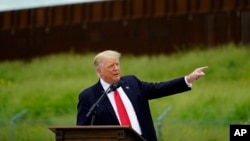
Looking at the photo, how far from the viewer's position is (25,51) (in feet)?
55.7

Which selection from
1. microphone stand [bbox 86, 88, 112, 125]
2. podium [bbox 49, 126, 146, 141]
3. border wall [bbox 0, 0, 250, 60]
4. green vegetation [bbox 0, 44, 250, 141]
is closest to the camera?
podium [bbox 49, 126, 146, 141]

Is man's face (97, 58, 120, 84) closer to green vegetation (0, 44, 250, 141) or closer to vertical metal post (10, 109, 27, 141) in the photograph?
green vegetation (0, 44, 250, 141)

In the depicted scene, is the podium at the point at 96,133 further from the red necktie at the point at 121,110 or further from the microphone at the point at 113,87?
the microphone at the point at 113,87

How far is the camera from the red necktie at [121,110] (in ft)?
15.3

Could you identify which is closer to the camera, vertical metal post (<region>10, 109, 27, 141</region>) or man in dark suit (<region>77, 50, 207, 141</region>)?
man in dark suit (<region>77, 50, 207, 141</region>)

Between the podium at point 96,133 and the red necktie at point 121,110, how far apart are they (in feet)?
0.96

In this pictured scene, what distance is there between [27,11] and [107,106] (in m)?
12.9

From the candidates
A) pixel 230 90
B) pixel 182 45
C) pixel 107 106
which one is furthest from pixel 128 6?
pixel 107 106

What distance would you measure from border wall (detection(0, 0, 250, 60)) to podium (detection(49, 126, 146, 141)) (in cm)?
1046

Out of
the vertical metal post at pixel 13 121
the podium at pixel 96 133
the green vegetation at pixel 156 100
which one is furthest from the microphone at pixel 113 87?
the vertical metal post at pixel 13 121

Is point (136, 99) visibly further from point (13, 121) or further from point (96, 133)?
point (13, 121)

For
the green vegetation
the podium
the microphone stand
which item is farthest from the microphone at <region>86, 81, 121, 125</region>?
the green vegetation

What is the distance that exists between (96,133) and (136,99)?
495mm

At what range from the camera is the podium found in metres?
4.23
